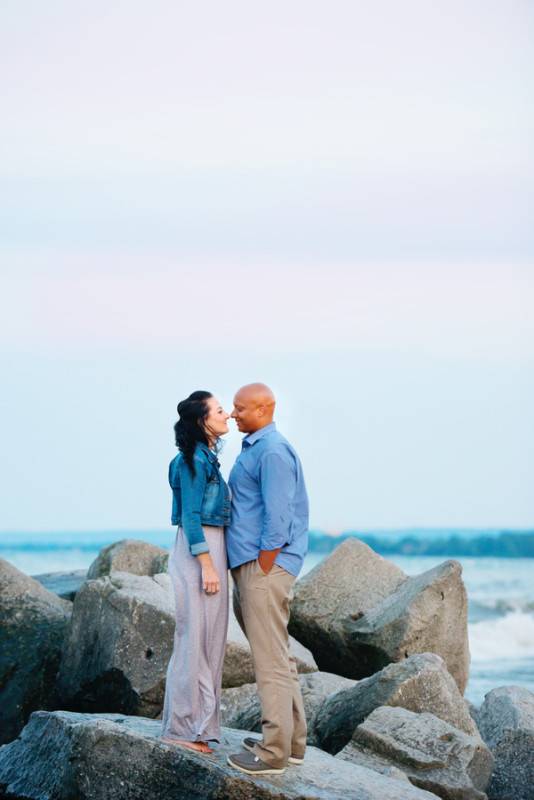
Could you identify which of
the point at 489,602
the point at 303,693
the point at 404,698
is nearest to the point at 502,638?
the point at 489,602

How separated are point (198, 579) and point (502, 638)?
65.4 feet

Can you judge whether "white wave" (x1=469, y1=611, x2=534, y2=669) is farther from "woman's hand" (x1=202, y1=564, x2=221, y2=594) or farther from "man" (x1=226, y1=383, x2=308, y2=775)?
"woman's hand" (x1=202, y1=564, x2=221, y2=594)

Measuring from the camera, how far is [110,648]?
988 cm

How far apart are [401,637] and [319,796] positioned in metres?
4.31

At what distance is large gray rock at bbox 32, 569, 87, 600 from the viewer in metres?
13.8

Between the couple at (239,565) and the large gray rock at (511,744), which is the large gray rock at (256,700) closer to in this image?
the large gray rock at (511,744)

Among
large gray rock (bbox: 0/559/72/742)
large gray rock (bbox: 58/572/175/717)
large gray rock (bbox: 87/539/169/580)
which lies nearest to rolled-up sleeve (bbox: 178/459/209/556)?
large gray rock (bbox: 58/572/175/717)

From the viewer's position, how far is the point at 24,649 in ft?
35.9

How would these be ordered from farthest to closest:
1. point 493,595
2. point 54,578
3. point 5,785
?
point 493,595
point 54,578
point 5,785

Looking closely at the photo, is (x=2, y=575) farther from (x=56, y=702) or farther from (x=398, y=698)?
(x=398, y=698)

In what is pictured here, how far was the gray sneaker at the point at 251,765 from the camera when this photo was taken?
709cm

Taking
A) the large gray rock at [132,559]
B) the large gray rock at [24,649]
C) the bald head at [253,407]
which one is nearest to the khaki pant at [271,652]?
the bald head at [253,407]

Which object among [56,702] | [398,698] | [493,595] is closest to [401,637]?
[398,698]

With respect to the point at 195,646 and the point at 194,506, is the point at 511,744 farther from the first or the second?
the point at 194,506
